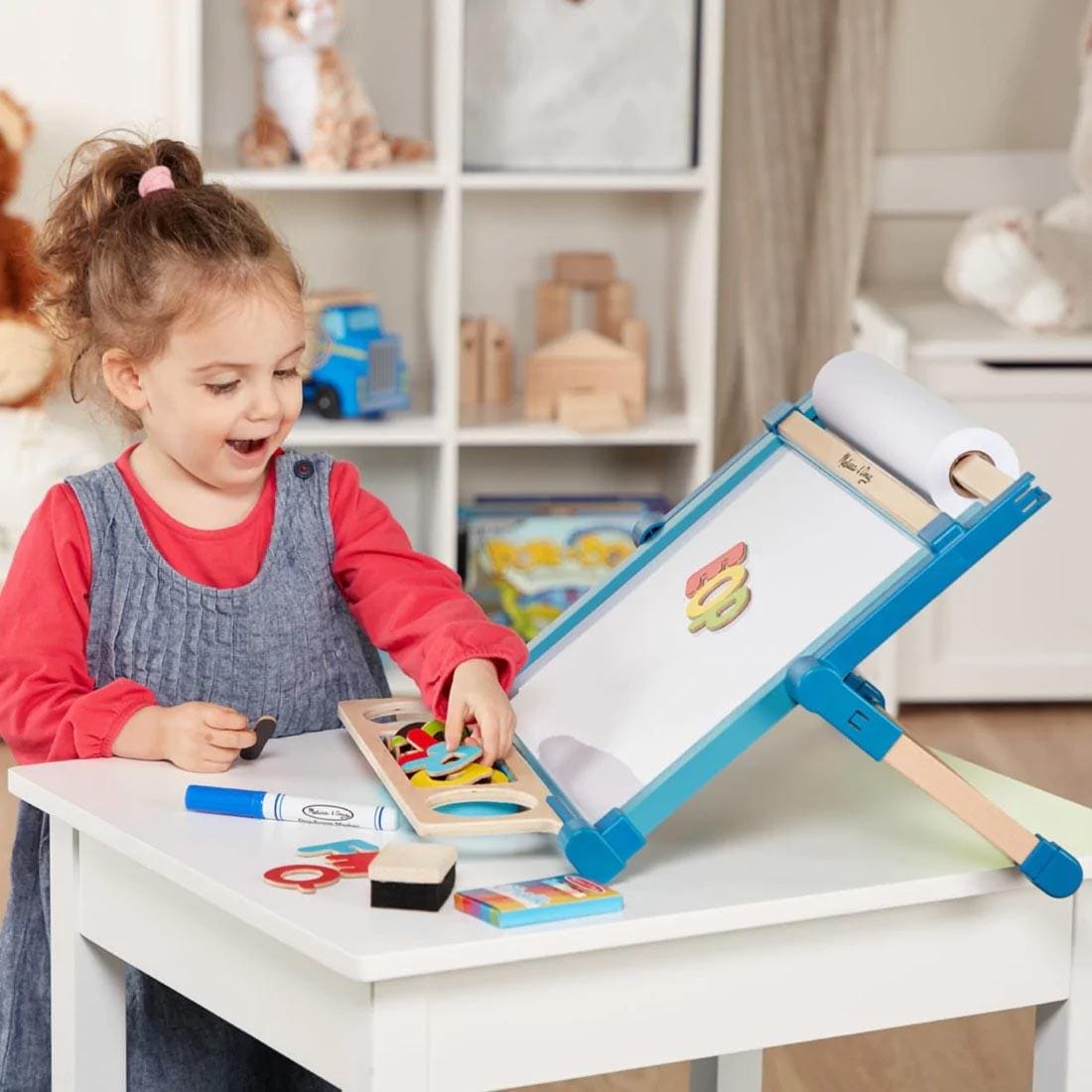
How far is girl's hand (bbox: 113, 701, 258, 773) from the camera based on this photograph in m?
1.15

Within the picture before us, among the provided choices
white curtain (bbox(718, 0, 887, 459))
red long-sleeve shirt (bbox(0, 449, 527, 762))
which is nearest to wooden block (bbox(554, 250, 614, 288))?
white curtain (bbox(718, 0, 887, 459))

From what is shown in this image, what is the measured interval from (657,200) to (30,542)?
200 cm

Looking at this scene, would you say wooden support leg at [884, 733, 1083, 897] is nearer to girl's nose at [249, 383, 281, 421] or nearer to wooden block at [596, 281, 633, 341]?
girl's nose at [249, 383, 281, 421]

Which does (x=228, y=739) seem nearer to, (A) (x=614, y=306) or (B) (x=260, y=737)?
(B) (x=260, y=737)

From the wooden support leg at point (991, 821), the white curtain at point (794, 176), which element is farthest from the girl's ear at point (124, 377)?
the white curtain at point (794, 176)

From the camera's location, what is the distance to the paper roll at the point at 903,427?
1.06 meters

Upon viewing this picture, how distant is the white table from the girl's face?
240 mm

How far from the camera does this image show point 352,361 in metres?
2.78

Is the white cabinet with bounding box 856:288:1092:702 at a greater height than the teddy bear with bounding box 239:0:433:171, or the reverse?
the teddy bear with bounding box 239:0:433:171

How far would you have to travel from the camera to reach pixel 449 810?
1066 mm

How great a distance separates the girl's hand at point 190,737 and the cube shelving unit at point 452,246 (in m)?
1.59

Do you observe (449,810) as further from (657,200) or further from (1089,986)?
(657,200)

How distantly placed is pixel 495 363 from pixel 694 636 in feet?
6.10

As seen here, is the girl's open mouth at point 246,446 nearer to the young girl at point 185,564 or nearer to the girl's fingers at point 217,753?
the young girl at point 185,564
